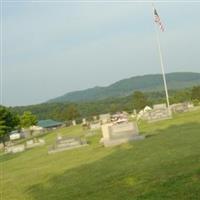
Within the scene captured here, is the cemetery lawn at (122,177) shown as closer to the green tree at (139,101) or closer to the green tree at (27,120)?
the green tree at (139,101)

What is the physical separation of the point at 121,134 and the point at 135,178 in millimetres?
9644

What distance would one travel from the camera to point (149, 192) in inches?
324

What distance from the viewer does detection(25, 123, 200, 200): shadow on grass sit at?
829 cm

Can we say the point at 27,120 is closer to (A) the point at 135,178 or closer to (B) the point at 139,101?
(B) the point at 139,101

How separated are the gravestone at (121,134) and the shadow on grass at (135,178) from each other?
4.11 metres

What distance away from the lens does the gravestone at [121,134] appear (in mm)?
18797

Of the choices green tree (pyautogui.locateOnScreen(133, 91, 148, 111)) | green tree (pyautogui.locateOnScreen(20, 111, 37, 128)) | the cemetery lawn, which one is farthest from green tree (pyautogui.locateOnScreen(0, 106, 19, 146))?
the cemetery lawn

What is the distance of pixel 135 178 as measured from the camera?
9844mm

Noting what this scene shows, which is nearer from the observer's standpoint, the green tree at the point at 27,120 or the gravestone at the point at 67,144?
the gravestone at the point at 67,144

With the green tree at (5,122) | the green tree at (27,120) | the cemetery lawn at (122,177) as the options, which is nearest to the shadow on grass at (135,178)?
the cemetery lawn at (122,177)

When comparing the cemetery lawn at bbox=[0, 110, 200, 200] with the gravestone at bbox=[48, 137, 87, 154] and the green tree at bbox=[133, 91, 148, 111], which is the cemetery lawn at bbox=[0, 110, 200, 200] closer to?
the gravestone at bbox=[48, 137, 87, 154]

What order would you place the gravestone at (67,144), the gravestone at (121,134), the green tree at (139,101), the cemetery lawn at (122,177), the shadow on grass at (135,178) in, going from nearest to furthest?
the shadow on grass at (135,178) < the cemetery lawn at (122,177) < the gravestone at (121,134) < the gravestone at (67,144) < the green tree at (139,101)

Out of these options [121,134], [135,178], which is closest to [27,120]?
[121,134]

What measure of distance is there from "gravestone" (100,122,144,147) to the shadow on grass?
4110mm
